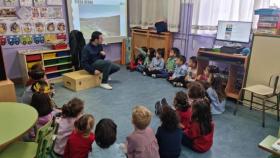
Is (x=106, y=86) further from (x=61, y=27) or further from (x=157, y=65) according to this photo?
(x=61, y=27)

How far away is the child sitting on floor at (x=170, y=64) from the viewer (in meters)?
4.49

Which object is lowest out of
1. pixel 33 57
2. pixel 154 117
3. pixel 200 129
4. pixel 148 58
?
pixel 154 117

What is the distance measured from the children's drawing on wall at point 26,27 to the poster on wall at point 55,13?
40 cm

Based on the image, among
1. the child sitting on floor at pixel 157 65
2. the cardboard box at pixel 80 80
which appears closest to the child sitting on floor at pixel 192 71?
the child sitting on floor at pixel 157 65

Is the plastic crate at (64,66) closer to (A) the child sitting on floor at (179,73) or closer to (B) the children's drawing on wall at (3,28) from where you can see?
(B) the children's drawing on wall at (3,28)

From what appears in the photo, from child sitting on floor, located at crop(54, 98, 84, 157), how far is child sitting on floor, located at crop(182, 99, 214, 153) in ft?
3.41

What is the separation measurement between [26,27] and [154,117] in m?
2.75

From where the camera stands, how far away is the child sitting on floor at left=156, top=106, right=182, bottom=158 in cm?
185

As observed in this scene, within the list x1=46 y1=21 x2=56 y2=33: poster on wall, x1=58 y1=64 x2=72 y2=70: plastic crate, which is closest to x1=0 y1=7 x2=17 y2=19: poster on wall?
x1=46 y1=21 x2=56 y2=33: poster on wall

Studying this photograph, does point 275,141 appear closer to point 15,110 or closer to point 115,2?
point 15,110

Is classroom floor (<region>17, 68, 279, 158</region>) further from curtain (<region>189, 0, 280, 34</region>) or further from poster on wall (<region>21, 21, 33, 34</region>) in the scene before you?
curtain (<region>189, 0, 280, 34</region>)

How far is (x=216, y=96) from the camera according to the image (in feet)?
10.1

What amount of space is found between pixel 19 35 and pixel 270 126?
4006 millimetres

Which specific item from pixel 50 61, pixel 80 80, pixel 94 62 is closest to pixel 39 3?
pixel 50 61
